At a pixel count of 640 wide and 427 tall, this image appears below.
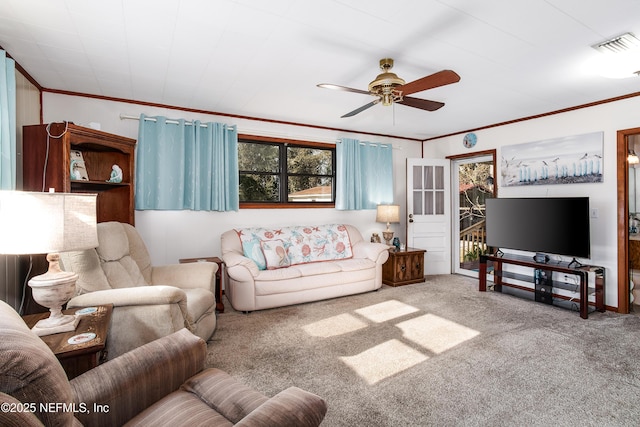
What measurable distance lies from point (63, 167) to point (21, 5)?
1260 mm

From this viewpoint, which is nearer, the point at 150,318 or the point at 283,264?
the point at 150,318

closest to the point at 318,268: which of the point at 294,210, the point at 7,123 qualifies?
the point at 294,210

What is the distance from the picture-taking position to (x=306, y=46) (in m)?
2.45

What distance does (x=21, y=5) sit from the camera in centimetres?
196

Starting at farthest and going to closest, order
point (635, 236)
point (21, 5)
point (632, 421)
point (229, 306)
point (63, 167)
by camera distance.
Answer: point (635, 236) < point (229, 306) < point (63, 167) < point (21, 5) < point (632, 421)

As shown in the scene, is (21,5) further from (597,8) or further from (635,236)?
(635,236)

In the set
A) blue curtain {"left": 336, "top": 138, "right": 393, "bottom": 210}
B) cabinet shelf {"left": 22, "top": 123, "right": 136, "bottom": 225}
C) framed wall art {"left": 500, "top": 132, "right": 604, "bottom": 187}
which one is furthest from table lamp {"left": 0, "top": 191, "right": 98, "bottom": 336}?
framed wall art {"left": 500, "top": 132, "right": 604, "bottom": 187}

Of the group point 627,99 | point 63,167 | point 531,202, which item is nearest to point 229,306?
point 63,167

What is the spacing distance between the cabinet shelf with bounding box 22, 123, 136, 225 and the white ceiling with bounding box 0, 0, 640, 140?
572 millimetres

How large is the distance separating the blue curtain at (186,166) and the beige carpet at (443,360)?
140cm

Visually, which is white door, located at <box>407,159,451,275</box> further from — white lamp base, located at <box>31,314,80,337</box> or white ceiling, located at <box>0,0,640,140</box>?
white lamp base, located at <box>31,314,80,337</box>

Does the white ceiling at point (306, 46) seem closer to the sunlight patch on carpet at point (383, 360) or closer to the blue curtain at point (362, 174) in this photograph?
the blue curtain at point (362, 174)

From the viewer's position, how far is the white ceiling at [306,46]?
6.55 feet

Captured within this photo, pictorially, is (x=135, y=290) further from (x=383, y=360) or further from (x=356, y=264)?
(x=356, y=264)
